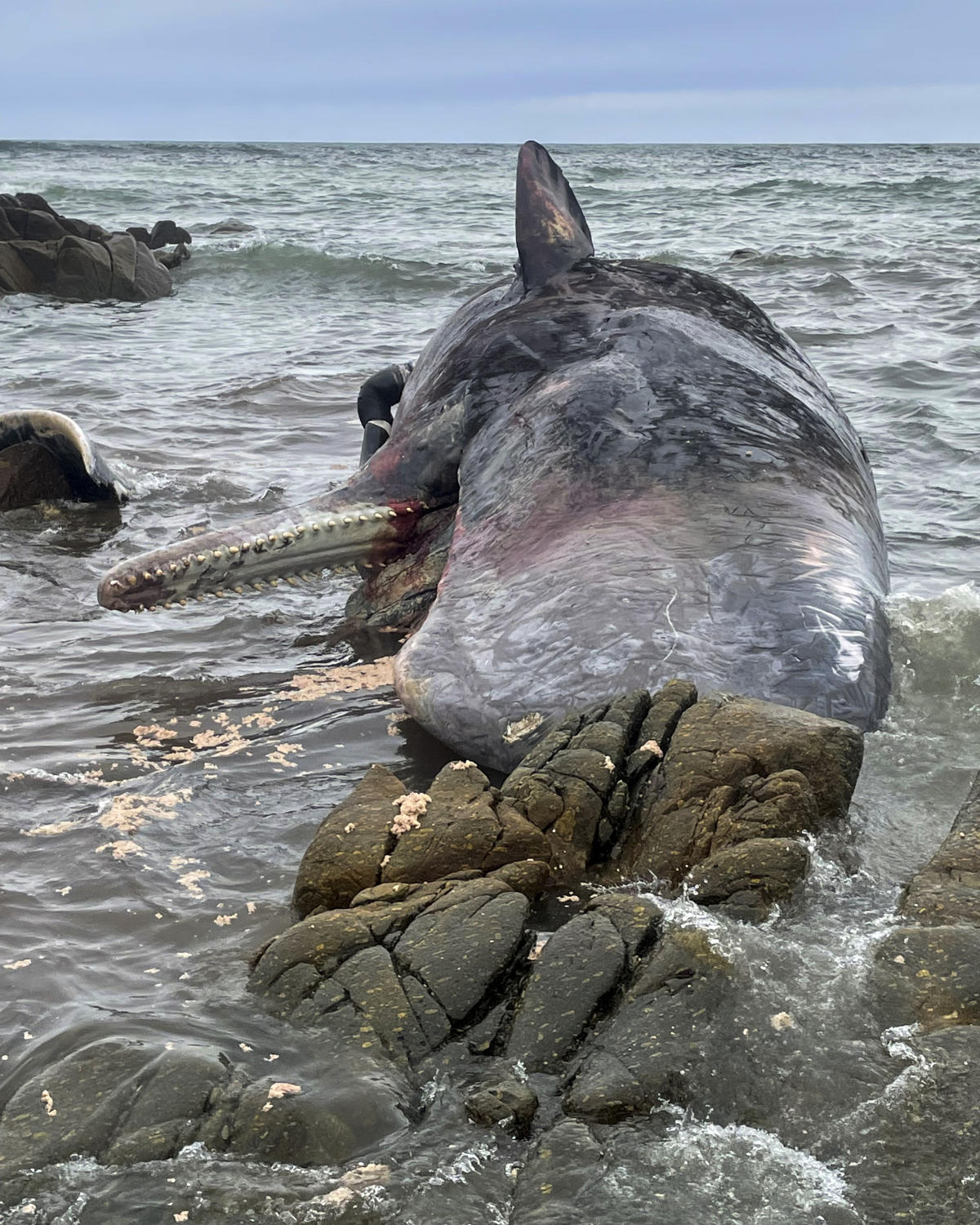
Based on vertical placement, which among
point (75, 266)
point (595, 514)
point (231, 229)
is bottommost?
point (595, 514)

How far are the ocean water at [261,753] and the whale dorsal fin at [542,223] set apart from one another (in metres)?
2.03

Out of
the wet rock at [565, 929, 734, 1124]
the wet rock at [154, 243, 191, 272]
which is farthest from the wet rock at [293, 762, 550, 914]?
the wet rock at [154, 243, 191, 272]

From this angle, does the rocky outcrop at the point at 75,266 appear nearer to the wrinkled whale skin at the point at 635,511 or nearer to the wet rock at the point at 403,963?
the wrinkled whale skin at the point at 635,511

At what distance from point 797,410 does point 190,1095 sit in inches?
176

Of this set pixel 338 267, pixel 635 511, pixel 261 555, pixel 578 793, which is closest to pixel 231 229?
pixel 338 267

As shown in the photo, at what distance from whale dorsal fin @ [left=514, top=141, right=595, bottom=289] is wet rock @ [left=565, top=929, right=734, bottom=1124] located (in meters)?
4.76

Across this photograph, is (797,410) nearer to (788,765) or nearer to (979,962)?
(788,765)

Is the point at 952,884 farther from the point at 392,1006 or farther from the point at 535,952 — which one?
the point at 392,1006

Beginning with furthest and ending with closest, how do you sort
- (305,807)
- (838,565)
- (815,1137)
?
(838,565), (305,807), (815,1137)

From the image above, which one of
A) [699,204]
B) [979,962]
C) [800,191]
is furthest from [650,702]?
[800,191]

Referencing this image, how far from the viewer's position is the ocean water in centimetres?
275

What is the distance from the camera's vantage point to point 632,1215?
258 cm

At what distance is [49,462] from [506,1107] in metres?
7.07

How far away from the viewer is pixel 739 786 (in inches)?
153
